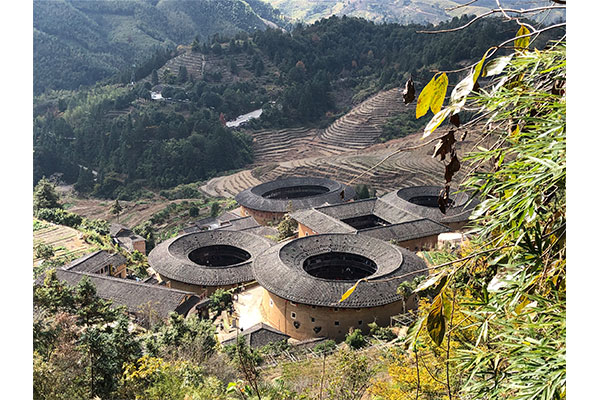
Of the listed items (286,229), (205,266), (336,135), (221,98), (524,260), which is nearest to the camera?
(524,260)

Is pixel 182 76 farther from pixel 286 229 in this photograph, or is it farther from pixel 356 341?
pixel 356 341

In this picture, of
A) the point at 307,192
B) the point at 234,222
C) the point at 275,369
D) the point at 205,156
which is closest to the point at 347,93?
the point at 205,156

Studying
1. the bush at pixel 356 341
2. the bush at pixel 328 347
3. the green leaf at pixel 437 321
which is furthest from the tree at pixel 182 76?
the green leaf at pixel 437 321

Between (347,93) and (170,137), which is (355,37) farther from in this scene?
(170,137)

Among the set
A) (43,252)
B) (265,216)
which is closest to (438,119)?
(43,252)

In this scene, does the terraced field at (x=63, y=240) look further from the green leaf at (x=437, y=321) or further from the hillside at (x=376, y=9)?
the hillside at (x=376, y=9)
